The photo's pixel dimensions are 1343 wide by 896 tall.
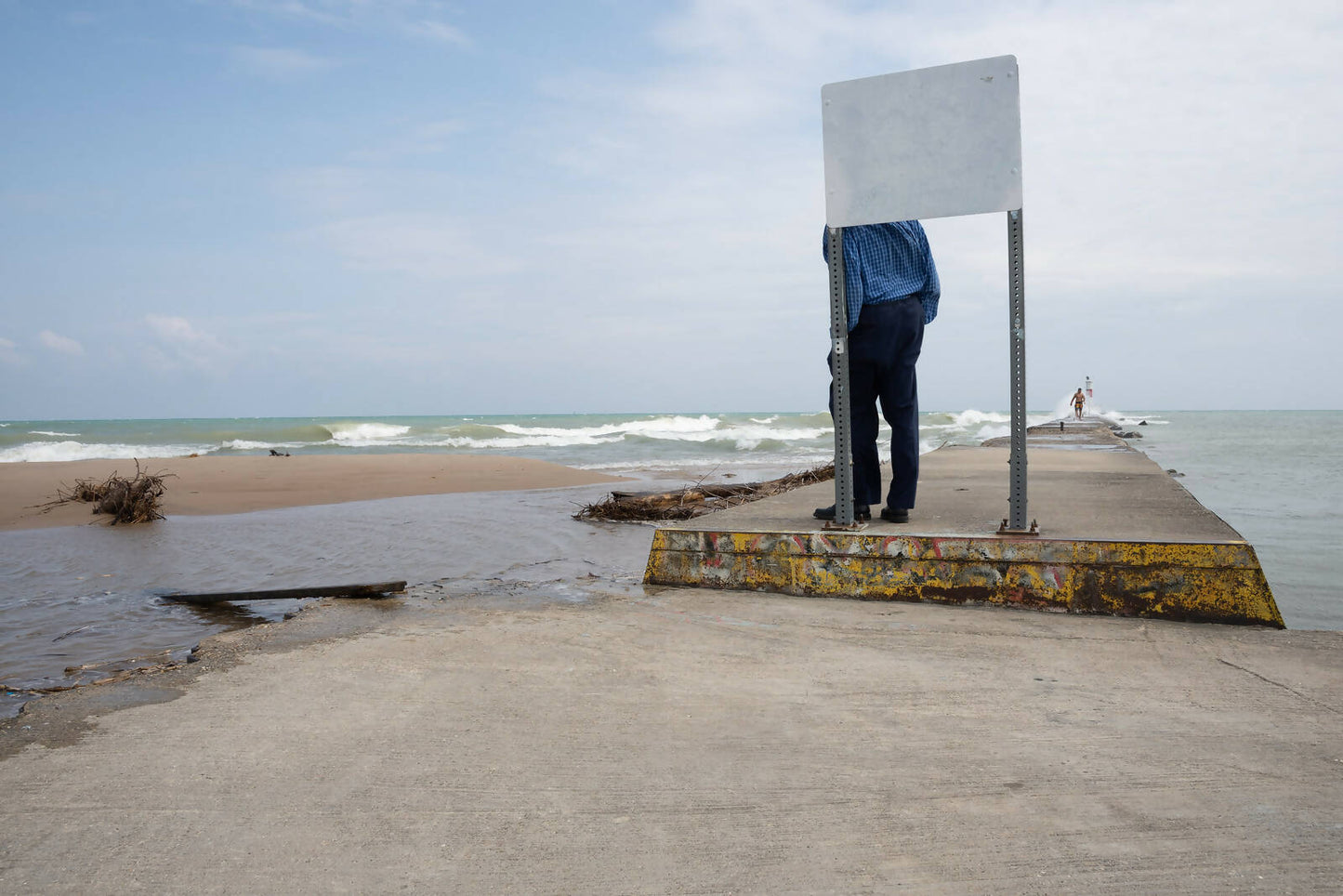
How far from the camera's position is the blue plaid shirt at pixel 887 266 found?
12.7 feet

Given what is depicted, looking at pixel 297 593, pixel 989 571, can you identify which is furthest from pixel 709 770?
pixel 297 593

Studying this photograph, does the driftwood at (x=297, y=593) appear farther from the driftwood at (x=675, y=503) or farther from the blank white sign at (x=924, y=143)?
the driftwood at (x=675, y=503)

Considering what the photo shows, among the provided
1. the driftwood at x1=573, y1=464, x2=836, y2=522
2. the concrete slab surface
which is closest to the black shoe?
the concrete slab surface

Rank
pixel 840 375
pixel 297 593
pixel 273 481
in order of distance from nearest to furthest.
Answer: pixel 840 375, pixel 297 593, pixel 273 481

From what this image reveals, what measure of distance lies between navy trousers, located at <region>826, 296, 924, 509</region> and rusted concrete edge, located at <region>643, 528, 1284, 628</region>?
56 cm

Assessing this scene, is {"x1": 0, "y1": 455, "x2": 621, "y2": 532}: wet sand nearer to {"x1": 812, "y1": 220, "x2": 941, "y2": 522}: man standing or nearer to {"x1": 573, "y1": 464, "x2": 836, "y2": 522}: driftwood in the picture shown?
{"x1": 573, "y1": 464, "x2": 836, "y2": 522}: driftwood

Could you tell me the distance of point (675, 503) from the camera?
8133mm

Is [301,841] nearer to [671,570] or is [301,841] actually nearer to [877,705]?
[877,705]

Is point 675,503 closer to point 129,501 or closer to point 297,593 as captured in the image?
point 297,593

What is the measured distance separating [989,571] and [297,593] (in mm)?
3295

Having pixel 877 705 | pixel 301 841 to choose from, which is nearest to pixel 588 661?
pixel 877 705

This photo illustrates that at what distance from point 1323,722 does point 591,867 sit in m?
1.83

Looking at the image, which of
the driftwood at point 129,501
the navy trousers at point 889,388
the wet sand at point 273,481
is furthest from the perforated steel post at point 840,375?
the wet sand at point 273,481

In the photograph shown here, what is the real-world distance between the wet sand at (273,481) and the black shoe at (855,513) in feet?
23.1
